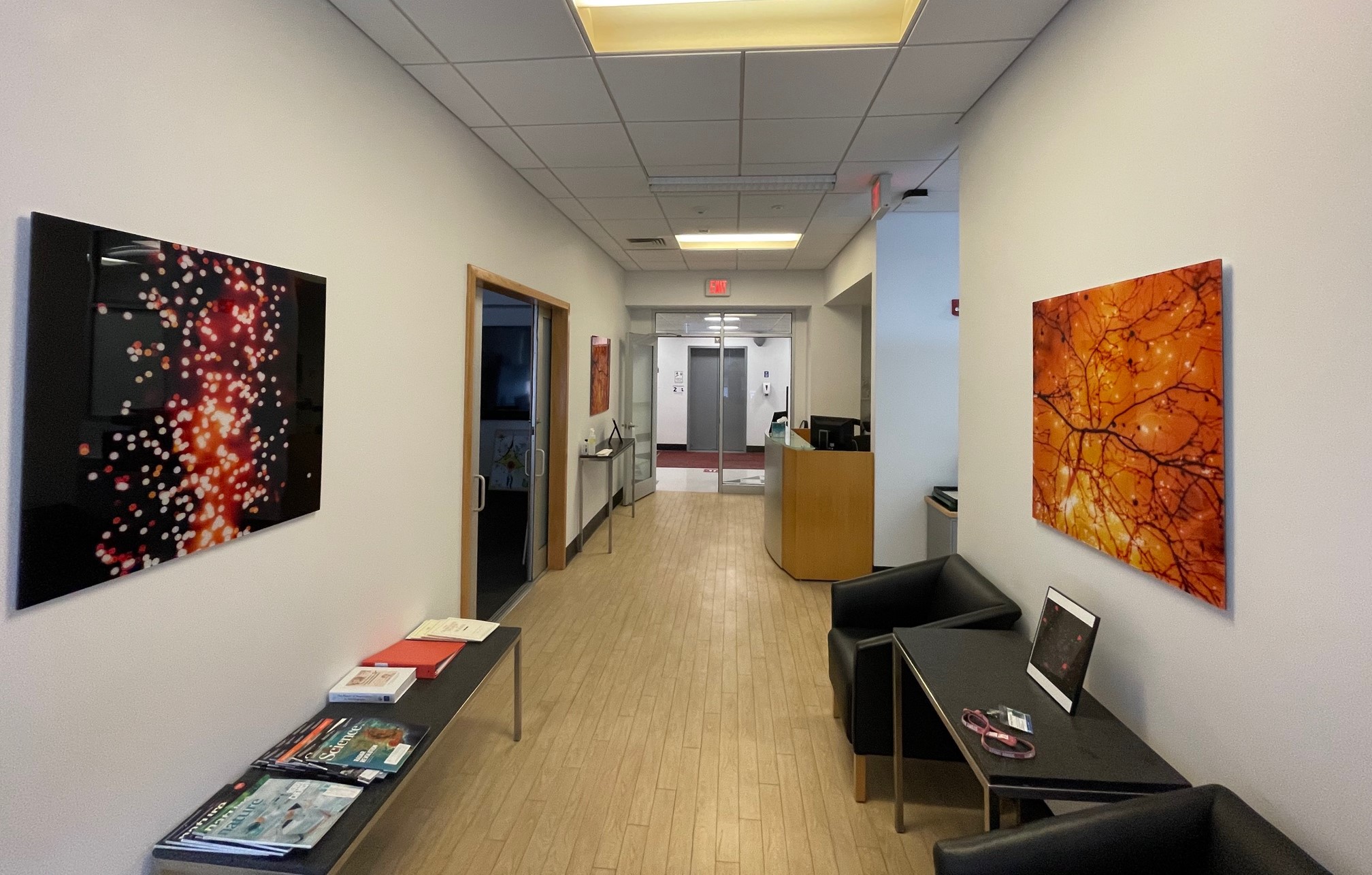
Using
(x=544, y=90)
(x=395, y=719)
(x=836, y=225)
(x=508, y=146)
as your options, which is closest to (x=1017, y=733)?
(x=395, y=719)

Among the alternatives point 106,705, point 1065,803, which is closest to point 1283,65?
point 1065,803

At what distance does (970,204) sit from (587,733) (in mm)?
3201

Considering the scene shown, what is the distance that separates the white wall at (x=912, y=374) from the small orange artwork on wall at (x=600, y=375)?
2.75m

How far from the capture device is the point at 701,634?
12.8 ft

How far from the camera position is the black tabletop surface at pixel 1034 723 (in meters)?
1.39

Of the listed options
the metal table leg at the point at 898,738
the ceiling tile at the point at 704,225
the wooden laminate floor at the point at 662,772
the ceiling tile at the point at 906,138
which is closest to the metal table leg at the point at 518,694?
the wooden laminate floor at the point at 662,772

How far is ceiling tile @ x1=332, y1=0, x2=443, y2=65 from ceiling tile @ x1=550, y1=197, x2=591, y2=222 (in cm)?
201

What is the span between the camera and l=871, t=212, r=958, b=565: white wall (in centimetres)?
472

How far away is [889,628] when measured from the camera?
9.37 feet

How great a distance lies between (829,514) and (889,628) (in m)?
2.06

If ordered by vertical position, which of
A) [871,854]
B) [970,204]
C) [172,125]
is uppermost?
[970,204]

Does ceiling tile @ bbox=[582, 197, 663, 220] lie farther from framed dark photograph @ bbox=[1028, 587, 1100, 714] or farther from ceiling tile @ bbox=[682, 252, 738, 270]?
framed dark photograph @ bbox=[1028, 587, 1100, 714]

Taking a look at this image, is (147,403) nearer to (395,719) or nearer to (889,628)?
(395,719)

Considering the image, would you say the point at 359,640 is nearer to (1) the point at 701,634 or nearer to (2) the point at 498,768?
(2) the point at 498,768
